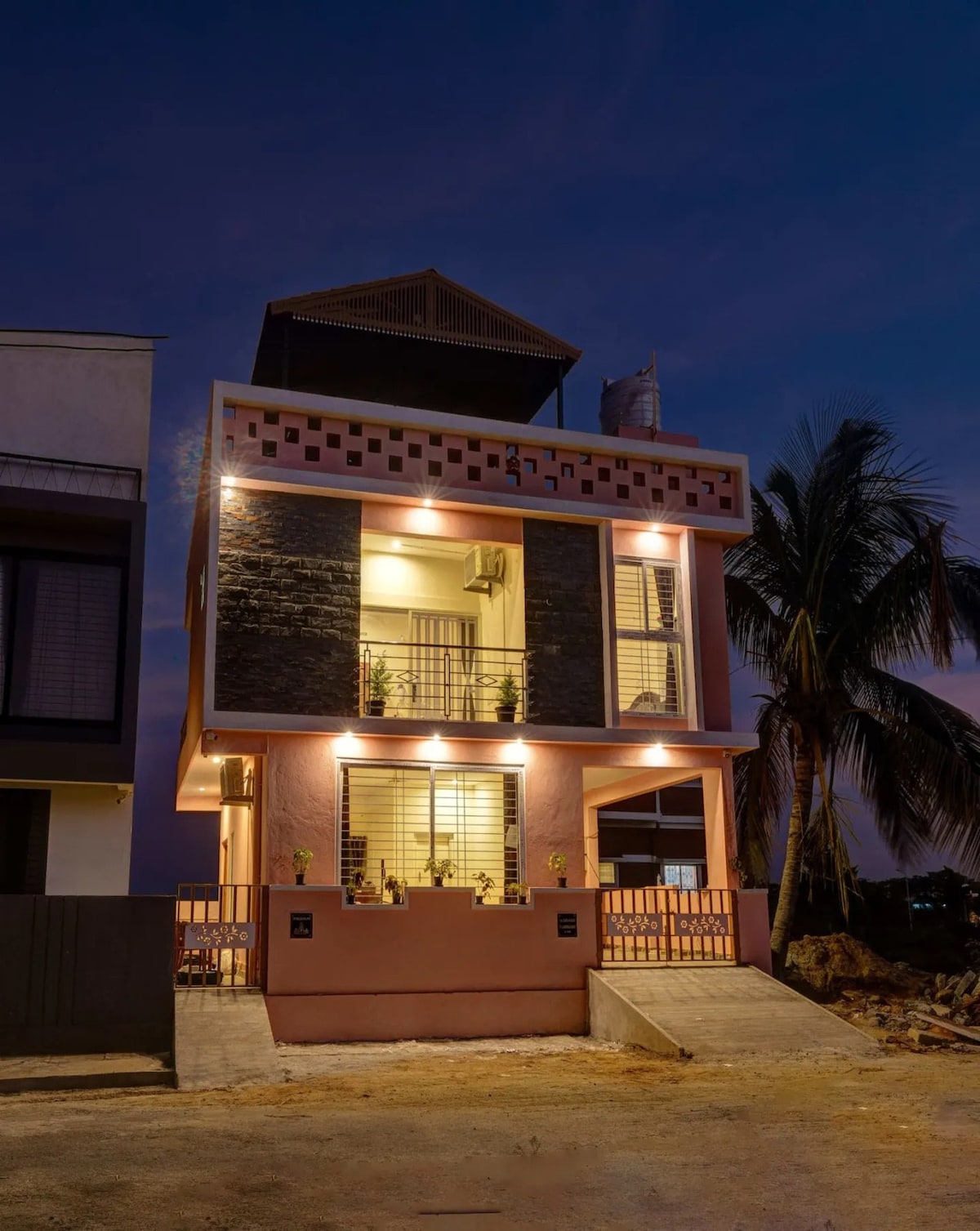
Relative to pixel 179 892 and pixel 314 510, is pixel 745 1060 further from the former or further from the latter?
pixel 314 510

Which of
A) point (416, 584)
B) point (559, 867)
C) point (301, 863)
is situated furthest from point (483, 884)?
point (416, 584)

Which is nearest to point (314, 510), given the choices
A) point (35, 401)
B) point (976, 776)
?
point (35, 401)

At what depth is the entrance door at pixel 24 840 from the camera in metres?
16.0

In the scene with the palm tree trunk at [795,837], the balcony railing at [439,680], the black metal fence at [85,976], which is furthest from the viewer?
the palm tree trunk at [795,837]

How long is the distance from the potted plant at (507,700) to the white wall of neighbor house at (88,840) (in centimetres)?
504

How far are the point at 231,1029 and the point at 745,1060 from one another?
5460mm

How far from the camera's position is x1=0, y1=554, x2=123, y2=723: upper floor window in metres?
16.1

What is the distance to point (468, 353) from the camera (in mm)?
20297

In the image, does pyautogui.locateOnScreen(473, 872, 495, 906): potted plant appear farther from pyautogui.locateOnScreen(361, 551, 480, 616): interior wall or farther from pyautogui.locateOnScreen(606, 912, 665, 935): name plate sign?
pyautogui.locateOnScreen(361, 551, 480, 616): interior wall

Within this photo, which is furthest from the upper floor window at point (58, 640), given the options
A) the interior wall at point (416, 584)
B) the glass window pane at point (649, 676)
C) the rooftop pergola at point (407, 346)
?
the glass window pane at point (649, 676)

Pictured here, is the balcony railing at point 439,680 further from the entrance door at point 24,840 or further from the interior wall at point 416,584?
the entrance door at point 24,840

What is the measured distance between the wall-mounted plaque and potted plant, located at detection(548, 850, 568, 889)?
577 mm

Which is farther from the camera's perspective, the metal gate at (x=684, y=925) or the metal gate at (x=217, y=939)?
the metal gate at (x=684, y=925)

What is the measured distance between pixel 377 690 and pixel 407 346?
Result: 567 cm
